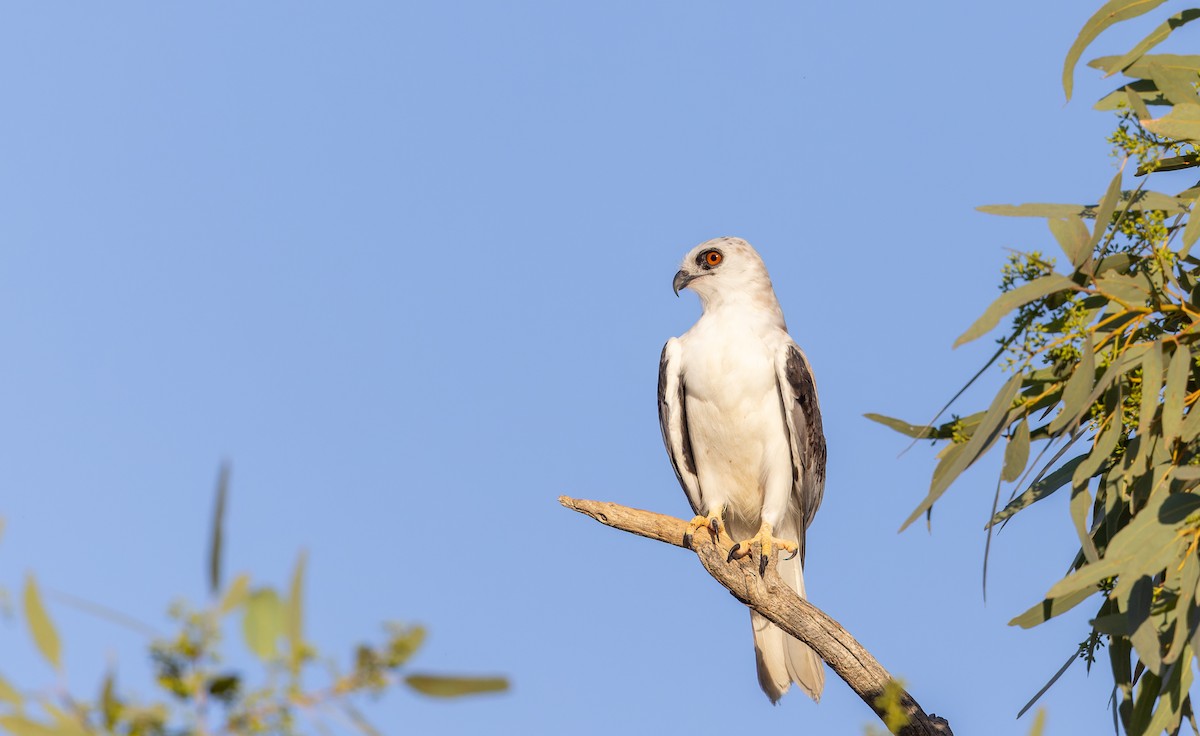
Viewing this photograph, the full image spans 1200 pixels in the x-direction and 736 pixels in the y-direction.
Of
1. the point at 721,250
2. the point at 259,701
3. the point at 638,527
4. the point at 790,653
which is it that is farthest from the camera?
the point at 721,250

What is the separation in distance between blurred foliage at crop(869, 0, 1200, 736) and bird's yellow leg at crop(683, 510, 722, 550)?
2.26 metres

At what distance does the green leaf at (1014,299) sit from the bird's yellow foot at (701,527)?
3042mm

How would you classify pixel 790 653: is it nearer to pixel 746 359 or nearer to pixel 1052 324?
pixel 746 359

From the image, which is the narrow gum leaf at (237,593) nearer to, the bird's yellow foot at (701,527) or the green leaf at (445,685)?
the green leaf at (445,685)

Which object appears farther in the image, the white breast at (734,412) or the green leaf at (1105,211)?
the white breast at (734,412)

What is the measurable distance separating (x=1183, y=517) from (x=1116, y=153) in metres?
1.24

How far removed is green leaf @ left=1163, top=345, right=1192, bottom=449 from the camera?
4016 millimetres

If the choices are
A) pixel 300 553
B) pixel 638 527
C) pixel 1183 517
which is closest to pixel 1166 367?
pixel 1183 517

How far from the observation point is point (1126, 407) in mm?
4418

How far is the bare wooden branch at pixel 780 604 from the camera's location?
219 inches

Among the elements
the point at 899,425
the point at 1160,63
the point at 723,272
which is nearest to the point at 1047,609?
the point at 899,425

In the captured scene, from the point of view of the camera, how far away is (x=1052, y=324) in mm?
4371

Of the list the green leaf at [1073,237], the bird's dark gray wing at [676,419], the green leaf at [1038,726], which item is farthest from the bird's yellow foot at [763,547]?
the green leaf at [1038,726]

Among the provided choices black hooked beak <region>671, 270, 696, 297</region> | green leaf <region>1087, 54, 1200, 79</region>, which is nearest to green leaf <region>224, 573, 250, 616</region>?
green leaf <region>1087, 54, 1200, 79</region>
